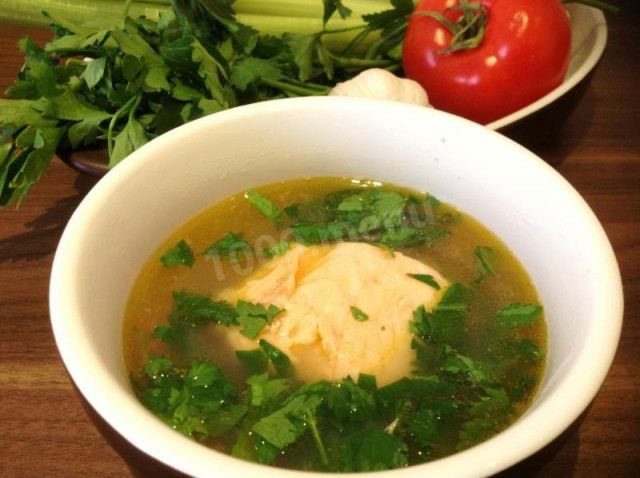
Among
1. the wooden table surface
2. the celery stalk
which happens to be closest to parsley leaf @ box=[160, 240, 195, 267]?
the wooden table surface

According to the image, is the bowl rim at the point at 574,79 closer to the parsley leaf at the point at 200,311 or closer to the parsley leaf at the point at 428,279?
the parsley leaf at the point at 428,279

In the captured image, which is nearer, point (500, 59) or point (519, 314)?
point (519, 314)

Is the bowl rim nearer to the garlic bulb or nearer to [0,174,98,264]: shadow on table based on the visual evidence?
the garlic bulb

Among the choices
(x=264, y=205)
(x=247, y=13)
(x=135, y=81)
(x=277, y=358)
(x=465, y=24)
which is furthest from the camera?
(x=247, y=13)

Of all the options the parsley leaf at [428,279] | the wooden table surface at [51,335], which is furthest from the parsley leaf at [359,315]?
the wooden table surface at [51,335]

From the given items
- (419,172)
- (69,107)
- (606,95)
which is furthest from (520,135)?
(69,107)

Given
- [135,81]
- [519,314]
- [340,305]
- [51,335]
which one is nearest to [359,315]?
[340,305]

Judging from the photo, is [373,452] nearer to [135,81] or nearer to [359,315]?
[359,315]
